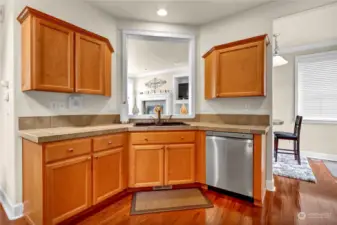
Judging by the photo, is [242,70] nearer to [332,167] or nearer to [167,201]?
[167,201]

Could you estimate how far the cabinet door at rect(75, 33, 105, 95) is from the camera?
2.25 m

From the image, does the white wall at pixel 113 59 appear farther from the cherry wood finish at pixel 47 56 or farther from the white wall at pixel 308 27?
the white wall at pixel 308 27

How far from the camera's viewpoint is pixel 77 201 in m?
1.88

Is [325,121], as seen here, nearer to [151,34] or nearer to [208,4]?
[208,4]

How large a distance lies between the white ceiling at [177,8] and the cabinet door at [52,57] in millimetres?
837

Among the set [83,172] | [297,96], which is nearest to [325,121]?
[297,96]

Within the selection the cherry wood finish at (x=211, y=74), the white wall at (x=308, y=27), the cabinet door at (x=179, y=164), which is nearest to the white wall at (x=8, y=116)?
the cabinet door at (x=179, y=164)

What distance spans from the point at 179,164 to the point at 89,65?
5.61 feet

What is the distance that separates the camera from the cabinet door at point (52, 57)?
1869 millimetres

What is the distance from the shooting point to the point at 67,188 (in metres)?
1.79

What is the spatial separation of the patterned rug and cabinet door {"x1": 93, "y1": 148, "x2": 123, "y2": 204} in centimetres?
263

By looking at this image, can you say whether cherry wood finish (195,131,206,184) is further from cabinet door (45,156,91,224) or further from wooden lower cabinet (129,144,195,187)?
cabinet door (45,156,91,224)

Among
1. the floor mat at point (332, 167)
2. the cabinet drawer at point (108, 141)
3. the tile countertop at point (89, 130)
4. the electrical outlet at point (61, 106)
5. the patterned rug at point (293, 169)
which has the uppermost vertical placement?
the electrical outlet at point (61, 106)

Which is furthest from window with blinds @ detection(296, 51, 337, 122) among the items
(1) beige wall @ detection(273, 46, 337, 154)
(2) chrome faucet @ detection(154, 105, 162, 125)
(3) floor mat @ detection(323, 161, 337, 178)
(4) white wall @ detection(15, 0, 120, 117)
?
(4) white wall @ detection(15, 0, 120, 117)
